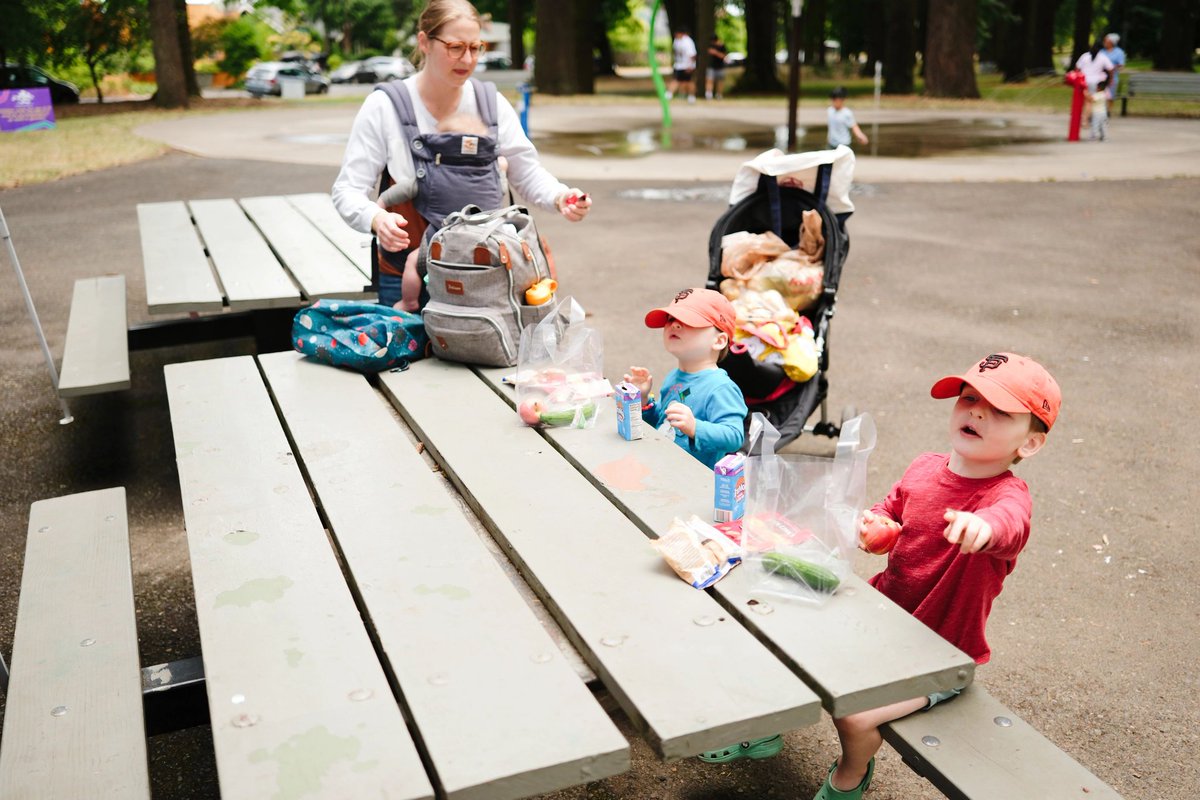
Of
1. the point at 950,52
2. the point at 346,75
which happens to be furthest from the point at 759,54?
the point at 346,75

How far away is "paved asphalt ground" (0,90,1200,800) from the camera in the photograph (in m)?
3.12

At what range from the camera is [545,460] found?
299 centimetres

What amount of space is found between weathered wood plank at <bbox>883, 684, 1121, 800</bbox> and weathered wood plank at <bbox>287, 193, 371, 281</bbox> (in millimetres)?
3782

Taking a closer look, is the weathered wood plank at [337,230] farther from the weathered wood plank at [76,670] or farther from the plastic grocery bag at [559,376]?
the weathered wood plank at [76,670]

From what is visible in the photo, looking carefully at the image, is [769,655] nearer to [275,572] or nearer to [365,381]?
[275,572]

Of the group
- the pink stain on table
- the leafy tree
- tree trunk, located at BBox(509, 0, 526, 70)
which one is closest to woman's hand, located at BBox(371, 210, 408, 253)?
the pink stain on table

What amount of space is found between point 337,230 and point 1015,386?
4812mm

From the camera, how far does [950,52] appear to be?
26875 millimetres

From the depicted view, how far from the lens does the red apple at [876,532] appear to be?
7.97 ft

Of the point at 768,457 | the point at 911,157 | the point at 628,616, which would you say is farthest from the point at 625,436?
the point at 911,157

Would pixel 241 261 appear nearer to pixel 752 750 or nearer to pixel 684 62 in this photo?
pixel 752 750

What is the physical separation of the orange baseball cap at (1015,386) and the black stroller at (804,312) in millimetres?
1860

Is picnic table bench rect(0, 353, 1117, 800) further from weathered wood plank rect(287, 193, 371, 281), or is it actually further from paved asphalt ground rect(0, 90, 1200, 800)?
weathered wood plank rect(287, 193, 371, 281)

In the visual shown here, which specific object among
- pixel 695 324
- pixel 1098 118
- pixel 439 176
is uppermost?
pixel 439 176
